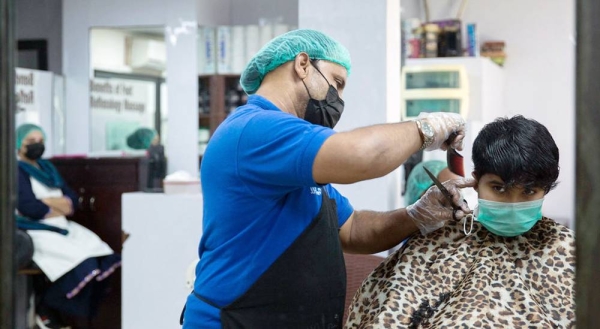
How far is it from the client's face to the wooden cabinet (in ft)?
13.6

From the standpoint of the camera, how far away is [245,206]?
1671mm

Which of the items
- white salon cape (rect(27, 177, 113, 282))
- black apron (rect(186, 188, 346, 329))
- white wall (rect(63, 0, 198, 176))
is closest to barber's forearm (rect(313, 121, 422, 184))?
black apron (rect(186, 188, 346, 329))

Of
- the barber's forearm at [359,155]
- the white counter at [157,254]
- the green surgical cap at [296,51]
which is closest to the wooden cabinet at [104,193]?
the white counter at [157,254]

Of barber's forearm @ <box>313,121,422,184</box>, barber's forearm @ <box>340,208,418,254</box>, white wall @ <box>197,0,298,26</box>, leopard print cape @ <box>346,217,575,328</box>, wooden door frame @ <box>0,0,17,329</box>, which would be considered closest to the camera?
wooden door frame @ <box>0,0,17,329</box>

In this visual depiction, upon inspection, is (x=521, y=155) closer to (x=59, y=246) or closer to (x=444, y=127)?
(x=444, y=127)

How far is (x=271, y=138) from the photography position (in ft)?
5.07

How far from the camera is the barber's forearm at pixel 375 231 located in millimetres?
1926

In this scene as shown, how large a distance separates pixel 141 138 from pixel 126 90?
1.66 ft

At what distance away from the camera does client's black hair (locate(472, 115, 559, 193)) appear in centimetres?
175

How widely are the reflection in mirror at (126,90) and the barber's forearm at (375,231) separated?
4813mm

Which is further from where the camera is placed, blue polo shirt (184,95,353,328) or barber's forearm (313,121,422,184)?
blue polo shirt (184,95,353,328)

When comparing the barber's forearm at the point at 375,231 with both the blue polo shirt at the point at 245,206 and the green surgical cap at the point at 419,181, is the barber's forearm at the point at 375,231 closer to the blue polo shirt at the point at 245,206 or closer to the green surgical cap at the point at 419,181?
the blue polo shirt at the point at 245,206

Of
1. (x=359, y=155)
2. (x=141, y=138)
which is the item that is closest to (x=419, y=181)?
(x=359, y=155)

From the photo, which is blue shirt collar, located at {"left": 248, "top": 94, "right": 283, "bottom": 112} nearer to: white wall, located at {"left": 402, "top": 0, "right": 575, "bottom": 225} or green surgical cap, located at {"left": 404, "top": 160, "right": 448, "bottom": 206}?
green surgical cap, located at {"left": 404, "top": 160, "right": 448, "bottom": 206}
